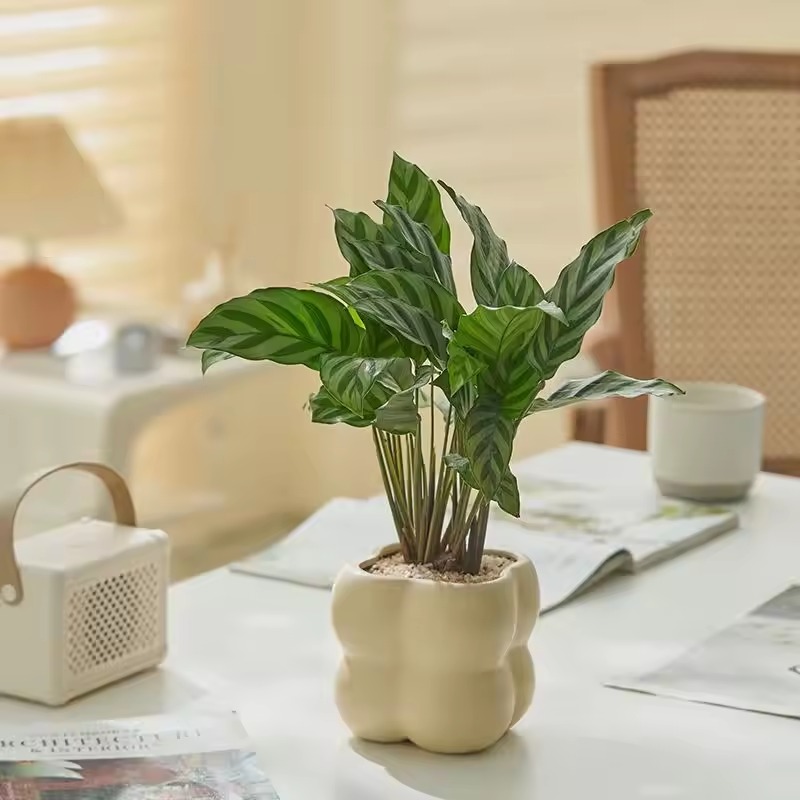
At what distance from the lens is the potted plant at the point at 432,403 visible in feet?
3.18

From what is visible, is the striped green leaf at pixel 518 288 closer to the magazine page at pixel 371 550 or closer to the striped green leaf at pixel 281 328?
the striped green leaf at pixel 281 328

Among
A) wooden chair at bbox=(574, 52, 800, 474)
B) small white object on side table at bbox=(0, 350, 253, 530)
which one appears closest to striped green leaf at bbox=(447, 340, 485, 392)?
wooden chair at bbox=(574, 52, 800, 474)

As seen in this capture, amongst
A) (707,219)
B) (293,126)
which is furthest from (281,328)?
(293,126)

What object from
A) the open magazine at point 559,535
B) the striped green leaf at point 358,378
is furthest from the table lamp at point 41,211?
the striped green leaf at point 358,378

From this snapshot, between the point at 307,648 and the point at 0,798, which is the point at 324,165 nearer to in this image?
the point at 307,648

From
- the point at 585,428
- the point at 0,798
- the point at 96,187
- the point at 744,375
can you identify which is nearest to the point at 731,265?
the point at 744,375

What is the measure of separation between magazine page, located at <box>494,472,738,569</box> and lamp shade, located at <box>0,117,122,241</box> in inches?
54.4

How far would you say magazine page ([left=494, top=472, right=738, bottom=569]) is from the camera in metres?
1.52

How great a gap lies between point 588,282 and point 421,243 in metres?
0.11

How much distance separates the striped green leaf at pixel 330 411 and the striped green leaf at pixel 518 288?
0.12 m

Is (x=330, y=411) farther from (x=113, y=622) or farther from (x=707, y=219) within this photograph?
(x=707, y=219)

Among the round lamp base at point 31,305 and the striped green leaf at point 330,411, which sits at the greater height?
the striped green leaf at point 330,411

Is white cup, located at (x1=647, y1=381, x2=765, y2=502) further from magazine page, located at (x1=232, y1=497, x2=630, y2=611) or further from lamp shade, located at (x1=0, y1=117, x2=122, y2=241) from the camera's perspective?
lamp shade, located at (x1=0, y1=117, x2=122, y2=241)

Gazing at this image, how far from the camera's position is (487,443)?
949 mm
